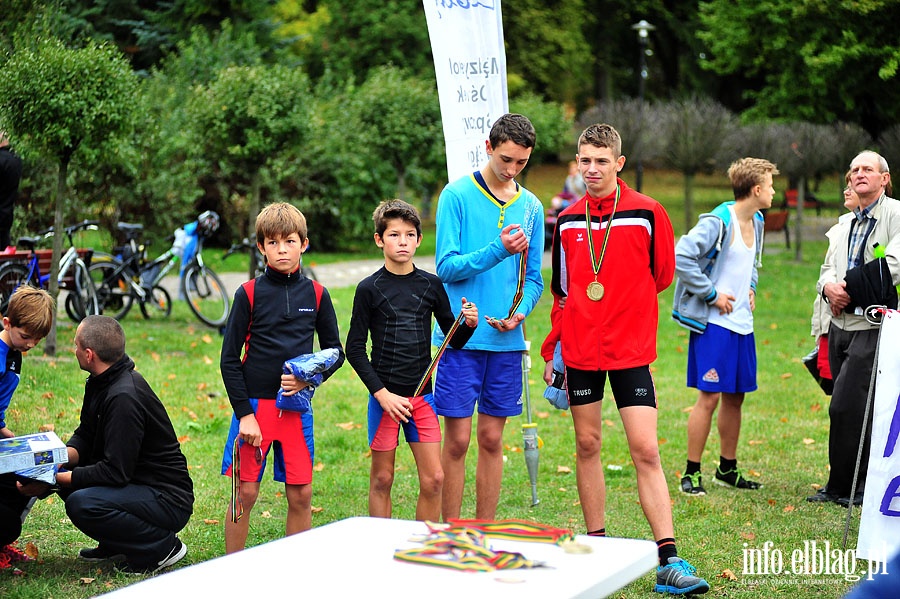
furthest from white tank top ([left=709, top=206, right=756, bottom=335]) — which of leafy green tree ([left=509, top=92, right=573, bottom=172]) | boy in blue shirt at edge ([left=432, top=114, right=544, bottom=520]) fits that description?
leafy green tree ([left=509, top=92, right=573, bottom=172])

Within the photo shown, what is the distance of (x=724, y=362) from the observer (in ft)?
22.5

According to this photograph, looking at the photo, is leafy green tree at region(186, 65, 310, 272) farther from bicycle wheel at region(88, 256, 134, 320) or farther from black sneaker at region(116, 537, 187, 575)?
black sneaker at region(116, 537, 187, 575)

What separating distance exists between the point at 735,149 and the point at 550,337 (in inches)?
768

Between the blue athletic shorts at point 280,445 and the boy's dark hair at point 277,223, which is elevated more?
the boy's dark hair at point 277,223

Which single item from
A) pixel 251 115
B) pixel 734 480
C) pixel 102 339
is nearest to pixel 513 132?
pixel 102 339

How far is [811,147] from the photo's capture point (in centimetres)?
2261

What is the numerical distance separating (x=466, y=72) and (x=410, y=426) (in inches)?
104

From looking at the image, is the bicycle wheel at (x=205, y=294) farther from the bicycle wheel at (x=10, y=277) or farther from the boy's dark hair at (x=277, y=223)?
the boy's dark hair at (x=277, y=223)

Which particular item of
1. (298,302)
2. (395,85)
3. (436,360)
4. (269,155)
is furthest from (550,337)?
(395,85)

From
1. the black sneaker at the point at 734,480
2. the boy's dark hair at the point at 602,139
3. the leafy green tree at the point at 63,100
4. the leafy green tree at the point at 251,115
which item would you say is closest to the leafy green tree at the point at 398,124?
the leafy green tree at the point at 251,115

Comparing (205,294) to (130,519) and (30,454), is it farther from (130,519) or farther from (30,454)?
(30,454)

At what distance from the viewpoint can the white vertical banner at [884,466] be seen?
5270mm

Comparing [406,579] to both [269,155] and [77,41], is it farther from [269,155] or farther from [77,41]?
[269,155]

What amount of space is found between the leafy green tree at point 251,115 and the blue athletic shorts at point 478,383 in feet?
27.2
